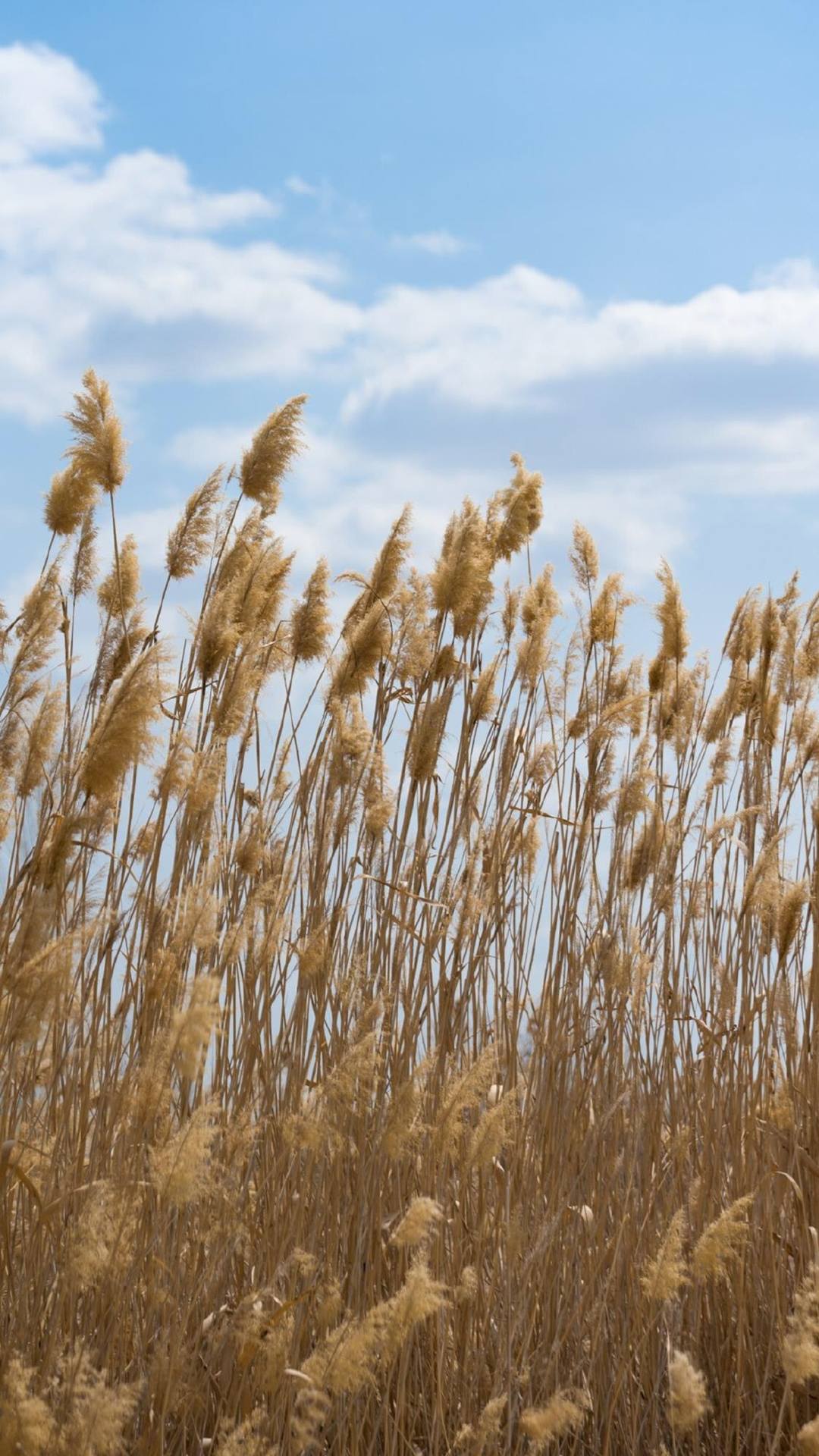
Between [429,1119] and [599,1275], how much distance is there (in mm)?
420

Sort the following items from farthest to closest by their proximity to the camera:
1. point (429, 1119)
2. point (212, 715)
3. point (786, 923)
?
point (786, 923) → point (429, 1119) → point (212, 715)

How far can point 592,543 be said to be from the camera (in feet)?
10.3

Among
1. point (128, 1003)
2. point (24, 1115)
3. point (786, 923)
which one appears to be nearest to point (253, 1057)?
point (128, 1003)

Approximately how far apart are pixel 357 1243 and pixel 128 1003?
57 cm

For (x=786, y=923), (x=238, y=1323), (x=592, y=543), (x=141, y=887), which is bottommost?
(x=238, y=1323)

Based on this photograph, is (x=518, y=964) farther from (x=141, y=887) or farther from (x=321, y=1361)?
(x=321, y=1361)

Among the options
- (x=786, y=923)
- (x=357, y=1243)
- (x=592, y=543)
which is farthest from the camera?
(x=592, y=543)

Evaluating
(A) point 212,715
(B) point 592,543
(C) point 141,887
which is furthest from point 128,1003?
(B) point 592,543

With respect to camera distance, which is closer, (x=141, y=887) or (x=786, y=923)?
(x=141, y=887)

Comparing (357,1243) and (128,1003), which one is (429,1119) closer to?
(357,1243)

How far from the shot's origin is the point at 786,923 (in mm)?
2742

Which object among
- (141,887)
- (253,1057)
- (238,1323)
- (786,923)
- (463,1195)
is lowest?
(238,1323)

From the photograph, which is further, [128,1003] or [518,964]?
[518,964]

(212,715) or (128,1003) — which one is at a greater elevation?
(212,715)
